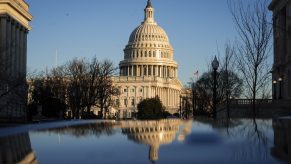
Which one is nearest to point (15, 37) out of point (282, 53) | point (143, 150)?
point (282, 53)

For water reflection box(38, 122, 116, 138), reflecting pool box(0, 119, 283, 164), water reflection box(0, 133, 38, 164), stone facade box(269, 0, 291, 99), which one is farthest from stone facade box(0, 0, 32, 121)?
reflecting pool box(0, 119, 283, 164)

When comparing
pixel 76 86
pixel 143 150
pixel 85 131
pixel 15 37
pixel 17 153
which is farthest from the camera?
pixel 15 37

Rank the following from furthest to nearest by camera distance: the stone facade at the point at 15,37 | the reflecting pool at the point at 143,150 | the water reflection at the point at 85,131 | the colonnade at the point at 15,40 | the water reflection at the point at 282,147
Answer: the colonnade at the point at 15,40 → the stone facade at the point at 15,37 → the water reflection at the point at 85,131 → the water reflection at the point at 282,147 → the reflecting pool at the point at 143,150

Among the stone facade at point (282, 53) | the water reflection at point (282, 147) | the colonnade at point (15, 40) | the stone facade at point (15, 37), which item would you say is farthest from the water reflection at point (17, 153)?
the colonnade at point (15, 40)

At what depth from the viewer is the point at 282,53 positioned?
72438 mm

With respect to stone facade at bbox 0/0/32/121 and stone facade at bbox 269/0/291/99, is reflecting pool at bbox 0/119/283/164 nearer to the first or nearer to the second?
stone facade at bbox 269/0/291/99

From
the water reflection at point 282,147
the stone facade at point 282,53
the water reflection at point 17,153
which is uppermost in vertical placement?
the stone facade at point 282,53

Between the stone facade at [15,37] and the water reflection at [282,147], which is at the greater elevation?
the stone facade at [15,37]

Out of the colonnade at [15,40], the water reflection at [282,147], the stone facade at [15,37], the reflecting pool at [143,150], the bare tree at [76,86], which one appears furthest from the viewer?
the colonnade at [15,40]

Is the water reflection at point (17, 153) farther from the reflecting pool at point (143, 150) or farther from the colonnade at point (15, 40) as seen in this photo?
the colonnade at point (15, 40)

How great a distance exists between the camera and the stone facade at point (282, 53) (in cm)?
6677

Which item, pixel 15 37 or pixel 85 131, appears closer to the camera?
pixel 85 131

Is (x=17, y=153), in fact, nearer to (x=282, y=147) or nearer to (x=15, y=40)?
(x=282, y=147)

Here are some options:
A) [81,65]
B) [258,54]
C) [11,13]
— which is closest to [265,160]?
[258,54]
